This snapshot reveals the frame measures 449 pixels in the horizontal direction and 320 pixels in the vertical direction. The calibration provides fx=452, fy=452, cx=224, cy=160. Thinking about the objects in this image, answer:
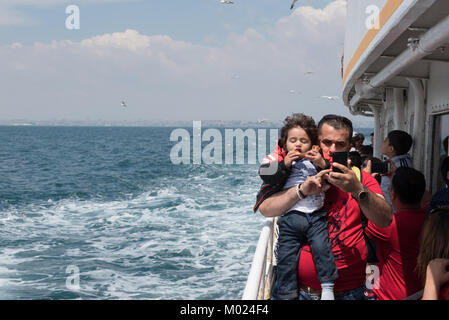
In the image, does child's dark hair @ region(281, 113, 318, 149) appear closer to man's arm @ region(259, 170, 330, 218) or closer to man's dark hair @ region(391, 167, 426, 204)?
man's arm @ region(259, 170, 330, 218)

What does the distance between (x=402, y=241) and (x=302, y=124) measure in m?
0.82

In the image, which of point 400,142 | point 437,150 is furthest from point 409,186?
point 437,150

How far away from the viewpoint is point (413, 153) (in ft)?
19.5

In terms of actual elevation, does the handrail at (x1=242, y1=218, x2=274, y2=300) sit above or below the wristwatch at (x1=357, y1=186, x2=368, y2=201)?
below

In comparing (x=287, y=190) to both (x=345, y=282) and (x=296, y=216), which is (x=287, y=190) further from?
(x=345, y=282)

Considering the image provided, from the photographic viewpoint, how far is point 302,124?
247cm

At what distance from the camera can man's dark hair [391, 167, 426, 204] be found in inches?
96.0

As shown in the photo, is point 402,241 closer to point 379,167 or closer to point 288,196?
point 288,196

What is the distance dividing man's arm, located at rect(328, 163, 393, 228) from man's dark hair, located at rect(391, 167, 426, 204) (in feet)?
0.90

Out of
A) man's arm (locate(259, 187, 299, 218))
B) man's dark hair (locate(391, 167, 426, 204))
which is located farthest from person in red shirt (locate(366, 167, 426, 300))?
man's arm (locate(259, 187, 299, 218))

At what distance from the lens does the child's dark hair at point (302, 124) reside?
2467mm

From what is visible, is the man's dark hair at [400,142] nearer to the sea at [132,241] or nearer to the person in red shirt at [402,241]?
the person in red shirt at [402,241]

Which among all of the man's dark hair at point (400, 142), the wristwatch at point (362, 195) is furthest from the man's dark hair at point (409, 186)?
the man's dark hair at point (400, 142)

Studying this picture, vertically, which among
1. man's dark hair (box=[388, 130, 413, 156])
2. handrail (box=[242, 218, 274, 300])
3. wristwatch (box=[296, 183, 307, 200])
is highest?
man's dark hair (box=[388, 130, 413, 156])
